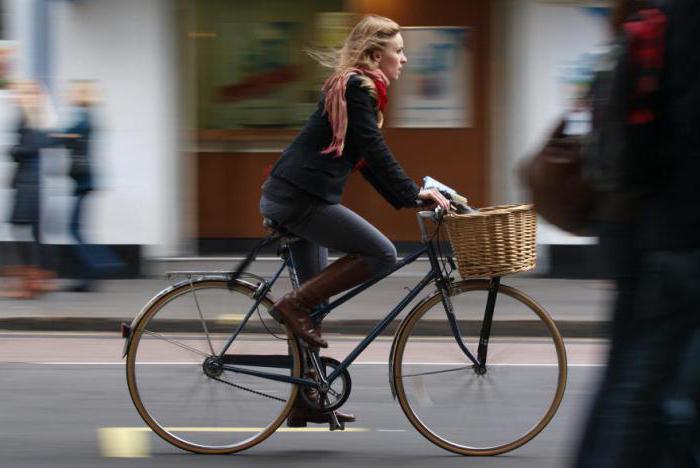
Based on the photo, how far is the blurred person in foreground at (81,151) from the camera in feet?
32.2

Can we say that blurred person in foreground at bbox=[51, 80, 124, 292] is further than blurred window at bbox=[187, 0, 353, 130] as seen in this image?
No

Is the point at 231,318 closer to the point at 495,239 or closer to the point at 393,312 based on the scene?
the point at 393,312

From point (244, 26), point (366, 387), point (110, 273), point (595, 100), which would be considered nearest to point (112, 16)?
point (244, 26)

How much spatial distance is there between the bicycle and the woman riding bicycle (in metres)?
0.10

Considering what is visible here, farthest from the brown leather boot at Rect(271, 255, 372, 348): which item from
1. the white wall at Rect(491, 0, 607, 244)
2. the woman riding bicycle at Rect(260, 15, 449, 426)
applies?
the white wall at Rect(491, 0, 607, 244)

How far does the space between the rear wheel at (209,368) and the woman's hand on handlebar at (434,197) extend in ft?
2.60

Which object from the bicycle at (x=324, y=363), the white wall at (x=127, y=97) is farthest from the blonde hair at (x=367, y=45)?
the white wall at (x=127, y=97)

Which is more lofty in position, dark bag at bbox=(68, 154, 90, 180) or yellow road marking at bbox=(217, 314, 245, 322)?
yellow road marking at bbox=(217, 314, 245, 322)

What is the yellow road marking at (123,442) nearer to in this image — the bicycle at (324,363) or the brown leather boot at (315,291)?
the bicycle at (324,363)

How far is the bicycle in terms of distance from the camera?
4.86 m

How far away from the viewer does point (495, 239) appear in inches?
177

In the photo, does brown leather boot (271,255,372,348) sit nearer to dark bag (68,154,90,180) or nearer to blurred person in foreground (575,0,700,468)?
blurred person in foreground (575,0,700,468)

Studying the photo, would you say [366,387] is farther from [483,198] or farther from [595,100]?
[483,198]

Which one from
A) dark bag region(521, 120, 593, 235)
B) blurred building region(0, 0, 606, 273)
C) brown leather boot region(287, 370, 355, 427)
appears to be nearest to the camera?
dark bag region(521, 120, 593, 235)
